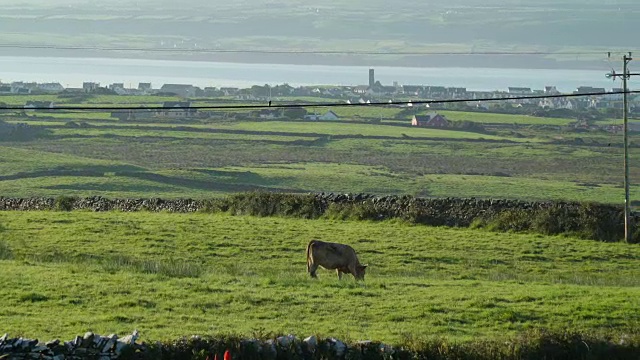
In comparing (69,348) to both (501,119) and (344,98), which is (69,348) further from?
(344,98)

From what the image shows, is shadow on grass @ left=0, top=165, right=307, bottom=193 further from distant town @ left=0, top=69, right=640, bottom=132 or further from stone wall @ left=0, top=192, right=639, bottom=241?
distant town @ left=0, top=69, right=640, bottom=132

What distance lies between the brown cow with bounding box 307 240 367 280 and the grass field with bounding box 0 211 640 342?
0.37 m

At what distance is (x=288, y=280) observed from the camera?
2080cm

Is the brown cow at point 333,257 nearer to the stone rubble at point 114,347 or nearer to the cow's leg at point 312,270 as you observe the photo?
the cow's leg at point 312,270

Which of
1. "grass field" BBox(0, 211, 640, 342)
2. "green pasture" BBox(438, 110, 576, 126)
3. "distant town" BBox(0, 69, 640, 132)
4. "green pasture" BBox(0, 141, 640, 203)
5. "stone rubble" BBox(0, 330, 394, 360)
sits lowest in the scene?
"green pasture" BBox(0, 141, 640, 203)

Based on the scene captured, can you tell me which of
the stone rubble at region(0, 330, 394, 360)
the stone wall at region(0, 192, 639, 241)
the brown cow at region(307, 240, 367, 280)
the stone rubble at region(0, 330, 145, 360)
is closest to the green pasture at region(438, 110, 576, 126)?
the stone wall at region(0, 192, 639, 241)

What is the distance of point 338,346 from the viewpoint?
14.7 m

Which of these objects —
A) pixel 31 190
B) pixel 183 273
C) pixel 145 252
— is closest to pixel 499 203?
pixel 145 252

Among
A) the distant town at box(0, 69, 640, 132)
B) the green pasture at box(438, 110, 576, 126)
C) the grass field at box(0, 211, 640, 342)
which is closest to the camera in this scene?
the grass field at box(0, 211, 640, 342)

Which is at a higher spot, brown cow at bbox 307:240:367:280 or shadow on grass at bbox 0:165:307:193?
brown cow at bbox 307:240:367:280

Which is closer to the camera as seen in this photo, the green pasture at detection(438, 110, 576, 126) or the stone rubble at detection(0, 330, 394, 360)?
the stone rubble at detection(0, 330, 394, 360)

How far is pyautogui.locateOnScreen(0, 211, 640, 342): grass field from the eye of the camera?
16.9 meters

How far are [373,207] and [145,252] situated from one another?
340 inches

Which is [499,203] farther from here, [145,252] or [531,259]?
[145,252]
